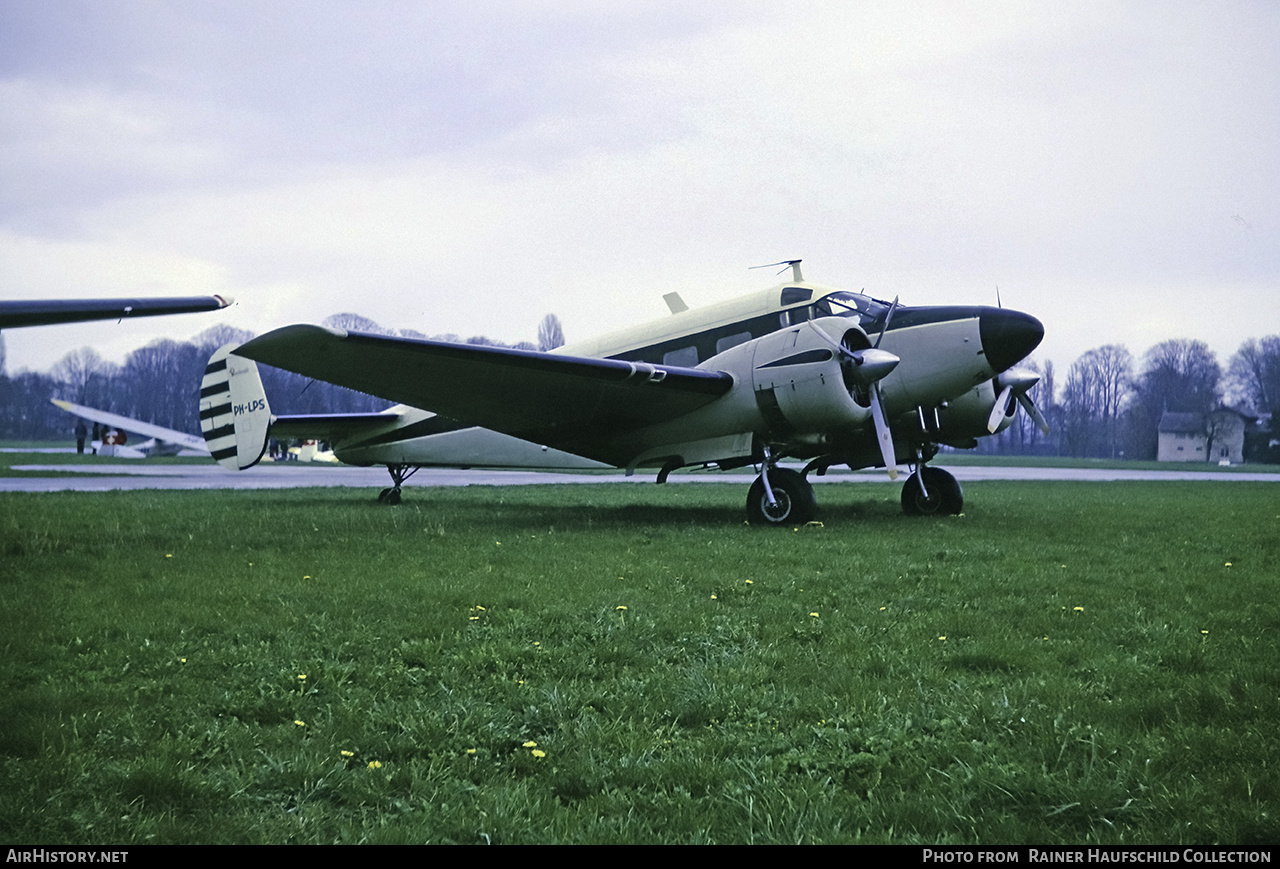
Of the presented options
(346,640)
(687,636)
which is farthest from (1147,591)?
(346,640)

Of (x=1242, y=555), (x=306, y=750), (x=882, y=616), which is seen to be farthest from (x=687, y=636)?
(x=1242, y=555)

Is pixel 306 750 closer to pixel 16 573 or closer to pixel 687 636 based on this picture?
pixel 687 636

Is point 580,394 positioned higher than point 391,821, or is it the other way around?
point 580,394

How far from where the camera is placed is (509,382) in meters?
10.9

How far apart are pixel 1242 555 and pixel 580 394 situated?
24.8 feet

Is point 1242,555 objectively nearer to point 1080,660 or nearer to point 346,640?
point 1080,660

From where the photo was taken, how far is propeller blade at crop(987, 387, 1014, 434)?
1308 cm

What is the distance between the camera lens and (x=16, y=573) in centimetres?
633

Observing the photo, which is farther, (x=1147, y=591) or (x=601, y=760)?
(x=1147, y=591)

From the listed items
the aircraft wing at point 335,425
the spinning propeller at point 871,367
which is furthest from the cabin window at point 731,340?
the aircraft wing at point 335,425

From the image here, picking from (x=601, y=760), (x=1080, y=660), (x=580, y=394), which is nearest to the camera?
(x=601, y=760)

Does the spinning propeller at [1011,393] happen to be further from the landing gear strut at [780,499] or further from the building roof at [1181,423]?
the building roof at [1181,423]

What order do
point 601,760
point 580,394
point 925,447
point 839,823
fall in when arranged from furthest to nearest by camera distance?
point 925,447 → point 580,394 → point 601,760 → point 839,823

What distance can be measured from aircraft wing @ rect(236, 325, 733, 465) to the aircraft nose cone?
131 inches
